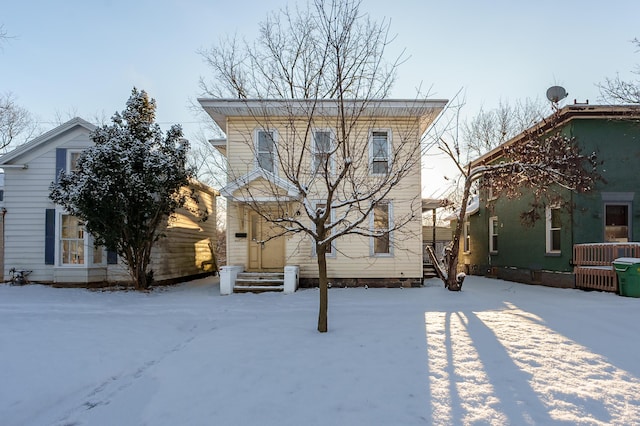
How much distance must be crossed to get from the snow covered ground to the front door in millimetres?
3595

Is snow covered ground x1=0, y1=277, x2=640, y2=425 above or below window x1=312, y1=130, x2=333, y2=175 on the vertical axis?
below

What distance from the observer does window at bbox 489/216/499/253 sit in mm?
16172

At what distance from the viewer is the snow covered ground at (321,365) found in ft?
11.2

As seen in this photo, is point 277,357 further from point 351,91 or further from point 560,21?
point 560,21

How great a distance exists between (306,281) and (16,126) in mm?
28718

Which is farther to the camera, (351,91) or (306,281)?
(306,281)

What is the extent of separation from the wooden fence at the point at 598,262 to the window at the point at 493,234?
5.08m

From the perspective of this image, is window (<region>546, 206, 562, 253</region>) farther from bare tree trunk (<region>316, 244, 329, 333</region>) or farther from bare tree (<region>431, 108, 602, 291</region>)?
bare tree trunk (<region>316, 244, 329, 333</region>)

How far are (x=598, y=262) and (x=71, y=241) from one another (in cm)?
1656

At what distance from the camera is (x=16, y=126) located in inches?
1064

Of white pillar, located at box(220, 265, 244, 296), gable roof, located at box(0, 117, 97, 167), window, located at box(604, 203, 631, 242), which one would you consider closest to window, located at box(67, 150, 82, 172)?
gable roof, located at box(0, 117, 97, 167)

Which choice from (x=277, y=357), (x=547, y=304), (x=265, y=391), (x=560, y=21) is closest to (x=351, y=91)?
(x=277, y=357)

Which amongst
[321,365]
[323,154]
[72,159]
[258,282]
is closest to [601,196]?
[323,154]

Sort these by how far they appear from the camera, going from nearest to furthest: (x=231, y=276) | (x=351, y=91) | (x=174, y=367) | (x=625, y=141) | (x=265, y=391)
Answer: (x=265, y=391) < (x=174, y=367) < (x=351, y=91) < (x=231, y=276) < (x=625, y=141)
